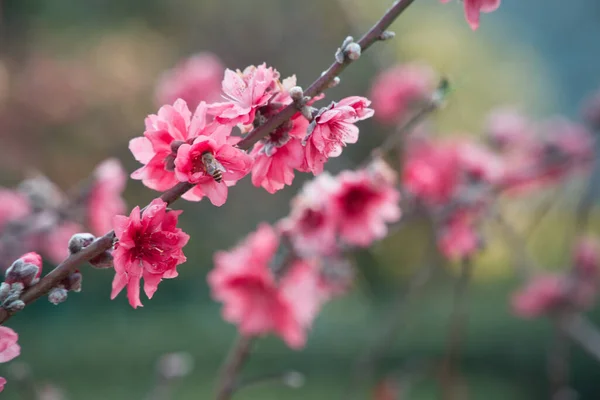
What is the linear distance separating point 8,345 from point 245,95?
169 mm

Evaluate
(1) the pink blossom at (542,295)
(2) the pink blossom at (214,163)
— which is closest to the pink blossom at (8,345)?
(2) the pink blossom at (214,163)

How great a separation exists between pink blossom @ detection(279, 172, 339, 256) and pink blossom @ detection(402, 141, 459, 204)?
21 centimetres

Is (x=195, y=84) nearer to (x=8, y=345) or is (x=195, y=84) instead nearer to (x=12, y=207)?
(x=12, y=207)

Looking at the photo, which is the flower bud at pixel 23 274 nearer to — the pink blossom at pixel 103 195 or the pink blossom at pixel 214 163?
the pink blossom at pixel 214 163

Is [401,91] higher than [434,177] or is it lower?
higher

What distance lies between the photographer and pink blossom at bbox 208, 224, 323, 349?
0.67m

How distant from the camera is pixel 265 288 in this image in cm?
67

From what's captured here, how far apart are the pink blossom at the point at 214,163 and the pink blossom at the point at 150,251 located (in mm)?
21

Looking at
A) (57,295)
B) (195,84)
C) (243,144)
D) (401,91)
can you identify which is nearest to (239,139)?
(243,144)

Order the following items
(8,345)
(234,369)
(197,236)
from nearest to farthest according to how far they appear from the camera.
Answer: (8,345) < (234,369) < (197,236)

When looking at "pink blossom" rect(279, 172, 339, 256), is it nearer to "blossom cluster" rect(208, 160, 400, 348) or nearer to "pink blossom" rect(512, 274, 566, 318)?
"blossom cluster" rect(208, 160, 400, 348)

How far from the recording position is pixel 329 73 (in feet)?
1.10

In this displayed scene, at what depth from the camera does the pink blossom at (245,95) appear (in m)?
0.32

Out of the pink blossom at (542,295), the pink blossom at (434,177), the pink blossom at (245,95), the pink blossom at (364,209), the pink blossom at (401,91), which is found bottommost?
the pink blossom at (245,95)
